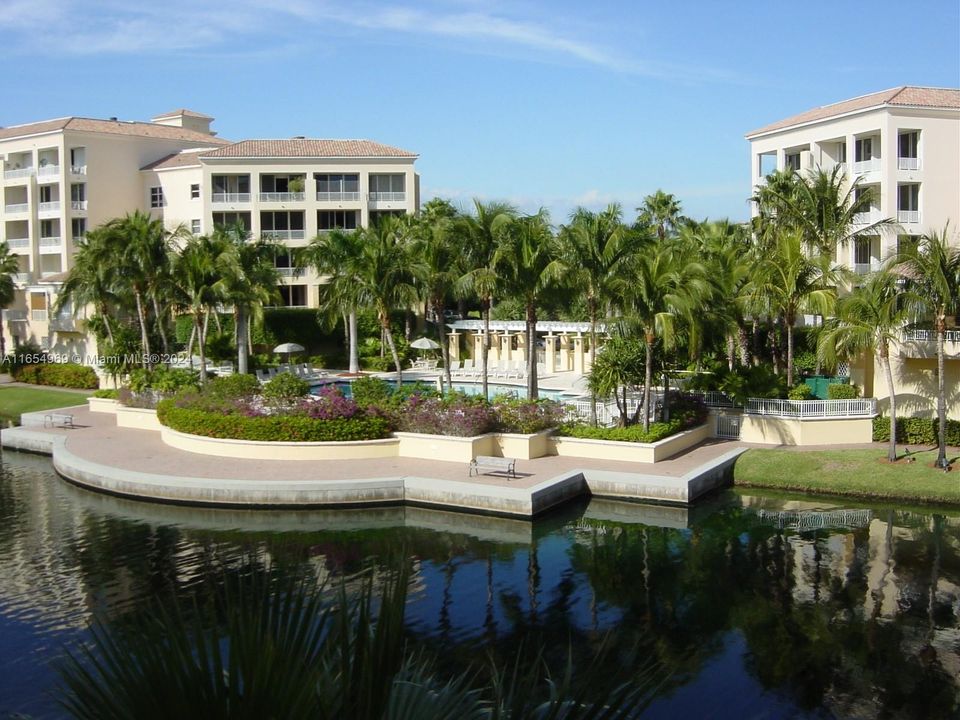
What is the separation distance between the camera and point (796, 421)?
96.6 ft

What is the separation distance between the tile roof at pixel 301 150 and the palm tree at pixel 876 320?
3491 cm

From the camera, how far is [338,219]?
191 feet

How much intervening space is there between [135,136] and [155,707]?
206ft

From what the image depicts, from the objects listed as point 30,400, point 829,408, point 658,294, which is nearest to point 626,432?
point 658,294

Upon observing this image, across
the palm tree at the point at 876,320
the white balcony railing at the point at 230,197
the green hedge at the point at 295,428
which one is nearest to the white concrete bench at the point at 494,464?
the green hedge at the point at 295,428

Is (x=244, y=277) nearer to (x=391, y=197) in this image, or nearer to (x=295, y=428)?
(x=295, y=428)

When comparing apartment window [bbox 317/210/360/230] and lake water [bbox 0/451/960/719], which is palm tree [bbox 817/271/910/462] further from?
apartment window [bbox 317/210/360/230]

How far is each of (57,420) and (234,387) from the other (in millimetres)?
8577

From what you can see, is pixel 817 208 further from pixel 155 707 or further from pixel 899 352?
pixel 155 707

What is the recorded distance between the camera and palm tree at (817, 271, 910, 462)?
25969 millimetres

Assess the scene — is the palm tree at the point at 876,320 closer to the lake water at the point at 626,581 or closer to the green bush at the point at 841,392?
the green bush at the point at 841,392

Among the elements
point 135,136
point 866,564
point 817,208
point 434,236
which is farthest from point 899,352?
point 135,136

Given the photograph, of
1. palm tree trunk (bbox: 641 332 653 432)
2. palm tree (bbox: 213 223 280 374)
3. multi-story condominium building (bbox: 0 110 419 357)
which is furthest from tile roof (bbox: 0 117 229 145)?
palm tree trunk (bbox: 641 332 653 432)

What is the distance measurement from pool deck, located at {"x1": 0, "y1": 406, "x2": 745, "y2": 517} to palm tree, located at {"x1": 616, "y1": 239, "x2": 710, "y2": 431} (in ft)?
8.95
